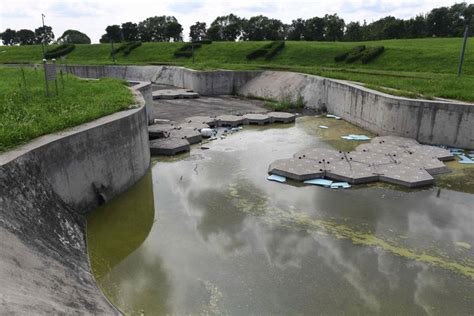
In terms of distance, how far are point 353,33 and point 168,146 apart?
170ft

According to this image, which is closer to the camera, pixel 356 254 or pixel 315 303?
pixel 315 303

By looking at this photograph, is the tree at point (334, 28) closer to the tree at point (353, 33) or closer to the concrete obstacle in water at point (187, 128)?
A: the tree at point (353, 33)

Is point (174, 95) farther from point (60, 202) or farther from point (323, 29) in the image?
point (323, 29)

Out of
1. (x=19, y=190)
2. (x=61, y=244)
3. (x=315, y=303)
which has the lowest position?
(x=315, y=303)

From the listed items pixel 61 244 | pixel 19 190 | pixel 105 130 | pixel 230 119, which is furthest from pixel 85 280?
pixel 230 119

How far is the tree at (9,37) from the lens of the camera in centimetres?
7000

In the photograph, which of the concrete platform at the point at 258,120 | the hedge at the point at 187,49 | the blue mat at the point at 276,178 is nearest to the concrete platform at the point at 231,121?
the concrete platform at the point at 258,120

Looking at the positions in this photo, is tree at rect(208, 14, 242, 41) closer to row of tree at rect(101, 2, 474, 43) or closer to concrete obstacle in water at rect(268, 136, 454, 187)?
row of tree at rect(101, 2, 474, 43)

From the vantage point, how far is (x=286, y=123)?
16422 millimetres

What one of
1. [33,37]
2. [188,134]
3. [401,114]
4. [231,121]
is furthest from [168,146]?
[33,37]

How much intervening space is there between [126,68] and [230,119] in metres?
18.2

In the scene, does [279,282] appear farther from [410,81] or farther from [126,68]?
[126,68]

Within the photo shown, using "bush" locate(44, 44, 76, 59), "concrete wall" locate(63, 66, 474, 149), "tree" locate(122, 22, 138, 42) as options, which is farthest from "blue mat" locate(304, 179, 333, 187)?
"tree" locate(122, 22, 138, 42)

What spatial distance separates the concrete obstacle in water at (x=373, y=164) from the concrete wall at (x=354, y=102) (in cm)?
102
